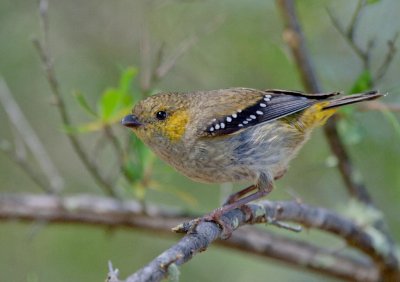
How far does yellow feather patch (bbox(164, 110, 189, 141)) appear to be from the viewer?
4.88 metres

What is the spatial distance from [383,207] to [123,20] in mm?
3197

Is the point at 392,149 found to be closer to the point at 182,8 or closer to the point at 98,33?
the point at 182,8

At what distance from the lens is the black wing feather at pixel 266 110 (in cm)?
495

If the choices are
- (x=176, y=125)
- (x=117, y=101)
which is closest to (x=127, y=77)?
(x=117, y=101)

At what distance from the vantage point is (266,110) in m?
5.15

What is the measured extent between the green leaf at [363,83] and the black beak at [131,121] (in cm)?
155

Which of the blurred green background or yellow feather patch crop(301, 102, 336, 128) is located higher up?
the blurred green background

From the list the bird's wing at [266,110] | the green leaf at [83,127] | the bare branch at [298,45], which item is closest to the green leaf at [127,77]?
the green leaf at [83,127]

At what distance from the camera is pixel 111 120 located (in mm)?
5109

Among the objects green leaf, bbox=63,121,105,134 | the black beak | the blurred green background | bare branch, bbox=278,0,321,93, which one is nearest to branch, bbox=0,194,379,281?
→ the blurred green background

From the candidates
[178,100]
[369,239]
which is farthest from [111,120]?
[369,239]

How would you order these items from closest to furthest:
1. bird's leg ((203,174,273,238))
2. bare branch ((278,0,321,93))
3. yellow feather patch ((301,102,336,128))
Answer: bird's leg ((203,174,273,238)) < yellow feather patch ((301,102,336,128)) < bare branch ((278,0,321,93))

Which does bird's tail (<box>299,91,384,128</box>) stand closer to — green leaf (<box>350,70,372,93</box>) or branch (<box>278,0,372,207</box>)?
green leaf (<box>350,70,372,93</box>)

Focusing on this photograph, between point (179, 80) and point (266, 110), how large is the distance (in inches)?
103
